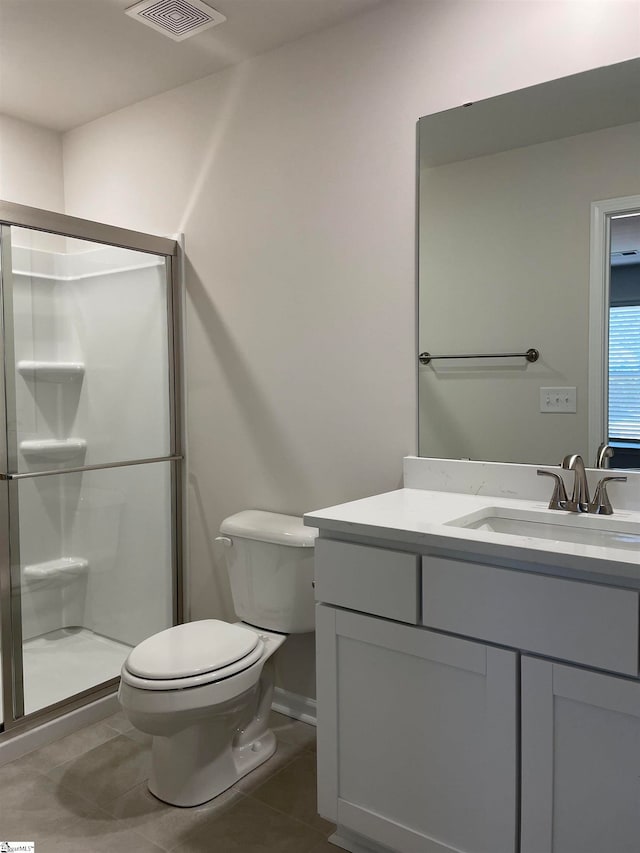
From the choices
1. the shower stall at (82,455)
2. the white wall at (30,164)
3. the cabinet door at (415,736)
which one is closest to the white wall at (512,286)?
the cabinet door at (415,736)

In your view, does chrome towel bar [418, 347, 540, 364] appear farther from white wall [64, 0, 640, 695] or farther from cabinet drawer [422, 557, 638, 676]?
cabinet drawer [422, 557, 638, 676]

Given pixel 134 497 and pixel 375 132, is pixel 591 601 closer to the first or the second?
pixel 375 132

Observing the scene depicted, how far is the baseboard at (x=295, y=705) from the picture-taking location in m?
2.40

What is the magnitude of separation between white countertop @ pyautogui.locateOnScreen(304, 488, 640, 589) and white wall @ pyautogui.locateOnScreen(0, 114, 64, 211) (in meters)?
2.30

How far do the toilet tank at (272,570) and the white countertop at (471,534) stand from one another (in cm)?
41

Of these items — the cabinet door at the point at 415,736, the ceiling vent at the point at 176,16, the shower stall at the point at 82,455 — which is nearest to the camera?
the cabinet door at the point at 415,736

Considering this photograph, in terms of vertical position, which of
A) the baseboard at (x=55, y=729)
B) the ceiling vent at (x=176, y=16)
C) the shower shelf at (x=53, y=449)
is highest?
the ceiling vent at (x=176, y=16)

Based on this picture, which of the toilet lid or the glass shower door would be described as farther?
the glass shower door

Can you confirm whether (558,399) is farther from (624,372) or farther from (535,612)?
(535,612)

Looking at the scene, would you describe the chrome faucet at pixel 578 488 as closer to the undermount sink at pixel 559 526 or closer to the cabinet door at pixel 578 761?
the undermount sink at pixel 559 526

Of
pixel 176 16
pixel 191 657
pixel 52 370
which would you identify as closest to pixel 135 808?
pixel 191 657

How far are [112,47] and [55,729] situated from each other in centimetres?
241

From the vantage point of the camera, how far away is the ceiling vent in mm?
2098

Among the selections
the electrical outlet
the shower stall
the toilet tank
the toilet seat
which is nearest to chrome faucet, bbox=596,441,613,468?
the electrical outlet
